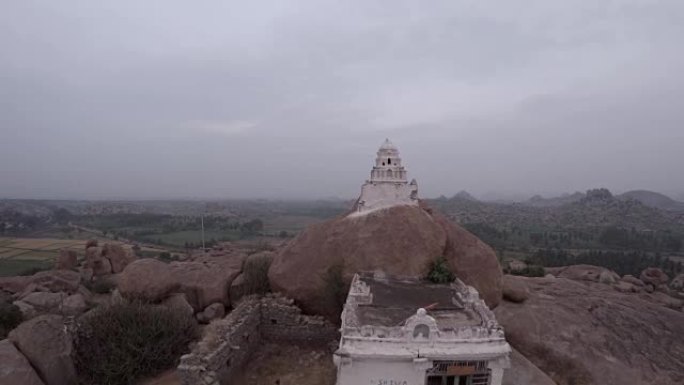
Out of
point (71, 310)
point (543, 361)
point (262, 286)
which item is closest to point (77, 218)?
point (71, 310)

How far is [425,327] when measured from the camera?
1228cm

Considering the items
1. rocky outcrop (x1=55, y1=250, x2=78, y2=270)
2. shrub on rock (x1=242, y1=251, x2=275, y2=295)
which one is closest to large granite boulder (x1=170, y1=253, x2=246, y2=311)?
shrub on rock (x1=242, y1=251, x2=275, y2=295)

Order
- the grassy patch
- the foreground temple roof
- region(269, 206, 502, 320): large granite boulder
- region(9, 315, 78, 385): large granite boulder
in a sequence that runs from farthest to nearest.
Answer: the grassy patch → region(269, 206, 502, 320): large granite boulder → region(9, 315, 78, 385): large granite boulder → the foreground temple roof

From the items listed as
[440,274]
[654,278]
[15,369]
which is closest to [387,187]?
[440,274]

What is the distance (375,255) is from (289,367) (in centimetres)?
597

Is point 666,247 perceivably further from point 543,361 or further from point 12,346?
point 12,346

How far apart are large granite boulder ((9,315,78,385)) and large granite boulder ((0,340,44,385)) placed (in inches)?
15.7

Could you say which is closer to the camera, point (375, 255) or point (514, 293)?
point (375, 255)

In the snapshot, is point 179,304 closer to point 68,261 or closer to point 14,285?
point 14,285

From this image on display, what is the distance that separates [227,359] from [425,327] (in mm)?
7708

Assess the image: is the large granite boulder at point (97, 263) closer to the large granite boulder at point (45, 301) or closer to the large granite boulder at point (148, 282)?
the large granite boulder at point (45, 301)

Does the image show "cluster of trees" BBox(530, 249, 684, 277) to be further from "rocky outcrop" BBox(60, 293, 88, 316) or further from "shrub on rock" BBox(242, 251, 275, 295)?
"rocky outcrop" BBox(60, 293, 88, 316)

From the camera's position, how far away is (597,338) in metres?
18.5

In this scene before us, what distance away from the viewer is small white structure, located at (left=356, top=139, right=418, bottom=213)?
21.2 meters
